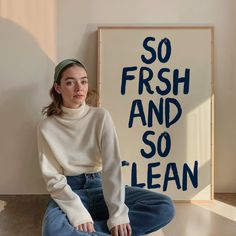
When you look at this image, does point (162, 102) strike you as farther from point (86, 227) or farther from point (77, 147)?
point (86, 227)

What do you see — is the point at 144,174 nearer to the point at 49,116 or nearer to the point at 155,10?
the point at 49,116

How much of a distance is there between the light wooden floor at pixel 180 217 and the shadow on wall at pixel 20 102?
106 mm

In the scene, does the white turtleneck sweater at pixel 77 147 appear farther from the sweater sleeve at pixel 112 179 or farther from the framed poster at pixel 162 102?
the framed poster at pixel 162 102

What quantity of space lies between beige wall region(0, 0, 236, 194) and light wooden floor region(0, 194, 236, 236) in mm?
248

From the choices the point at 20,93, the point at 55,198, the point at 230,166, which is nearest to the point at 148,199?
the point at 55,198

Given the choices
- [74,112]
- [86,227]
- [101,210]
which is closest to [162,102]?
[74,112]

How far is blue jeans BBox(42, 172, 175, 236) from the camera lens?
1304 millimetres

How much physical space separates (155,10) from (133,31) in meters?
0.15

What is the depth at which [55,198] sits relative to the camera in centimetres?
145

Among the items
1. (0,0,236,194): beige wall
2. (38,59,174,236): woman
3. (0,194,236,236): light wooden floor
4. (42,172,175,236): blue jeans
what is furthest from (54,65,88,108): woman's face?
(0,194,236,236): light wooden floor

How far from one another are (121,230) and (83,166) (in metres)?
0.31

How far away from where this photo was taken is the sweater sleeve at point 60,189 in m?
1.36

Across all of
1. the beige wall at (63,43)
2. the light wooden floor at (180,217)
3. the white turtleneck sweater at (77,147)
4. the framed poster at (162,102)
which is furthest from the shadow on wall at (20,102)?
the white turtleneck sweater at (77,147)

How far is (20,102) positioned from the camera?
1.93 meters
